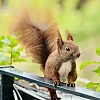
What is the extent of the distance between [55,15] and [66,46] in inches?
27.4

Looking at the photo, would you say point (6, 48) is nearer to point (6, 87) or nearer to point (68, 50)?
point (6, 87)

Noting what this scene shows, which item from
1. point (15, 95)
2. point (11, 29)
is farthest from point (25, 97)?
point (11, 29)

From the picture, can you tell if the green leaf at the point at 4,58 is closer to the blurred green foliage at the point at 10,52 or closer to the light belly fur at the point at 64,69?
the blurred green foliage at the point at 10,52

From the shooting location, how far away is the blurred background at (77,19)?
1520mm

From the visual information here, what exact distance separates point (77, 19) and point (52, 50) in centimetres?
26

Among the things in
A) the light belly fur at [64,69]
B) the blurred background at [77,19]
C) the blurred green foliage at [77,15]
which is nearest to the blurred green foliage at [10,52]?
the blurred background at [77,19]

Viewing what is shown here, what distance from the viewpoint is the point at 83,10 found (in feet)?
5.08

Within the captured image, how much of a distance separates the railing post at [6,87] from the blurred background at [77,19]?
461 mm

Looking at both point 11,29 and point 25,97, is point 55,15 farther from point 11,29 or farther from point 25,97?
point 25,97

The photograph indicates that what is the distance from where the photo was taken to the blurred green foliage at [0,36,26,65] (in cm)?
179

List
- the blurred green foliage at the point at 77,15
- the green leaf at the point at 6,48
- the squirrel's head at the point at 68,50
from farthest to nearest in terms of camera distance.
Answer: the green leaf at the point at 6,48 → the blurred green foliage at the point at 77,15 → the squirrel's head at the point at 68,50

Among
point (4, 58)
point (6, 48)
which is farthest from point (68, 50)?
point (6, 48)

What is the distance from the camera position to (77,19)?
1578 millimetres

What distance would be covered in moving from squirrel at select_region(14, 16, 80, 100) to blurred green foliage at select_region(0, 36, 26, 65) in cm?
7
